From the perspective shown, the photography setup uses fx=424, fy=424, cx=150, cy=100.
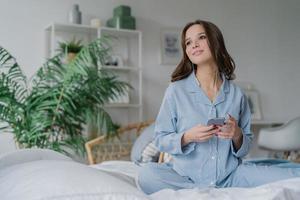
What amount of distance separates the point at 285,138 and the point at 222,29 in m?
1.60

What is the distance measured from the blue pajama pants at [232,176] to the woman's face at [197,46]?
1.49 feet

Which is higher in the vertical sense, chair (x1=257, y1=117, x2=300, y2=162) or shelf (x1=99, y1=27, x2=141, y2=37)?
shelf (x1=99, y1=27, x2=141, y2=37)

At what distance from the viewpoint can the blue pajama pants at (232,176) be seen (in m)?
1.52

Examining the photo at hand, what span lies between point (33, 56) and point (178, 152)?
7.54ft

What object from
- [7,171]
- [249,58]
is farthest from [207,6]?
[7,171]

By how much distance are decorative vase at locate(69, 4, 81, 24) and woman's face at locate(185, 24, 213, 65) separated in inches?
78.7

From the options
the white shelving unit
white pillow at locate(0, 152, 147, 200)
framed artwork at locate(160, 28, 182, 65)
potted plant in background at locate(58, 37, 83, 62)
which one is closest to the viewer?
white pillow at locate(0, 152, 147, 200)

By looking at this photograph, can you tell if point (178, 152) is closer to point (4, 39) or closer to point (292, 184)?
point (292, 184)

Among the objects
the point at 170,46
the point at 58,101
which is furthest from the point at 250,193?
the point at 170,46

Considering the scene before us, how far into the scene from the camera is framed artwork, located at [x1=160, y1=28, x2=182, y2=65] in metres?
4.16

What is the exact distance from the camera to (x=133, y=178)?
1.85 meters

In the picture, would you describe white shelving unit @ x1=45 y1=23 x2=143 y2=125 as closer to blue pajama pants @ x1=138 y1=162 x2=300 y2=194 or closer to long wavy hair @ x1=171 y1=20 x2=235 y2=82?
long wavy hair @ x1=171 y1=20 x2=235 y2=82

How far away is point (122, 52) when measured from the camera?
13.0 feet

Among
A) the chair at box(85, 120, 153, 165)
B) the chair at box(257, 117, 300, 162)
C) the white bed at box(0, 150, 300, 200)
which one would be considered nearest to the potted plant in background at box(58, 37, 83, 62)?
the chair at box(85, 120, 153, 165)
